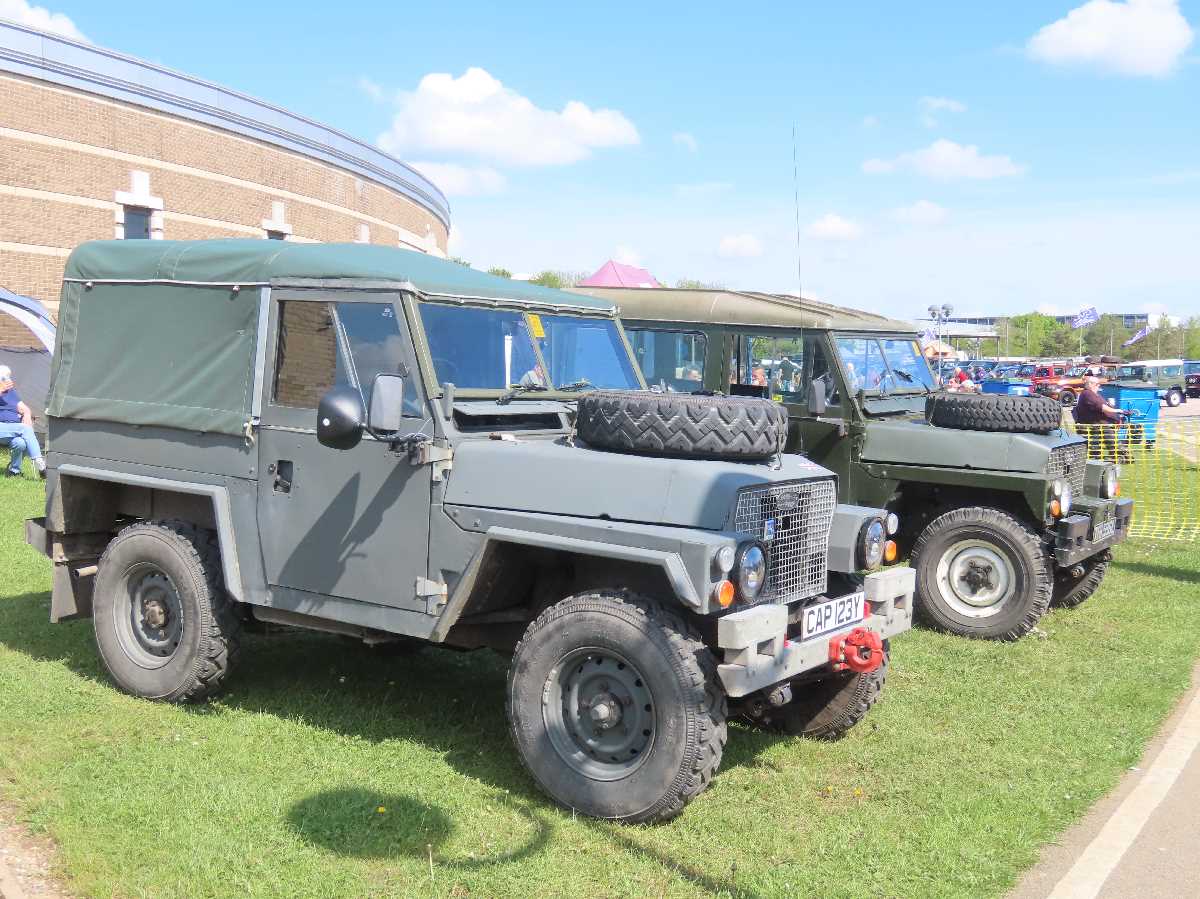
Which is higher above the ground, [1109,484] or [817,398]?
[817,398]

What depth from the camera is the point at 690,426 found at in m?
4.76

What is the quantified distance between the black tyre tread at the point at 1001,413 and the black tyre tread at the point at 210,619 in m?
5.38

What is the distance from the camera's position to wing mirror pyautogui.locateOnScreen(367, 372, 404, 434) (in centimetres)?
473

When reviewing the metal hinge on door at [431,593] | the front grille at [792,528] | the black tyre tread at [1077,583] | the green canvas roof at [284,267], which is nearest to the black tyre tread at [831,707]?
the front grille at [792,528]

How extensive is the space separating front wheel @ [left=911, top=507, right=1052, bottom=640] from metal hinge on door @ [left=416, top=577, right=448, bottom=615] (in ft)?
14.9

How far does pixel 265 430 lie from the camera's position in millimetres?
5570

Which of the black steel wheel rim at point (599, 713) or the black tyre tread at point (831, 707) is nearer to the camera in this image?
the black steel wheel rim at point (599, 713)

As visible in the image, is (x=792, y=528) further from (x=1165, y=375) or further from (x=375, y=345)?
(x=1165, y=375)

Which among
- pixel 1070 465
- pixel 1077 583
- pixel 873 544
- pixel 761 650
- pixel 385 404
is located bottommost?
pixel 1077 583

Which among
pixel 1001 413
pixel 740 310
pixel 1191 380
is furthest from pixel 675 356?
pixel 1191 380

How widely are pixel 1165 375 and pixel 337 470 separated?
2088 inches

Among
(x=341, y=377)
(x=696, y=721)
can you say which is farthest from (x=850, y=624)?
(x=341, y=377)

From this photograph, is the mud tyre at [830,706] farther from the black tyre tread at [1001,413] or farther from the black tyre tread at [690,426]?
the black tyre tread at [1001,413]

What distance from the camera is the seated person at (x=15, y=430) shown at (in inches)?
562
